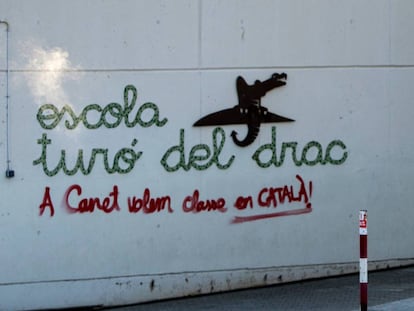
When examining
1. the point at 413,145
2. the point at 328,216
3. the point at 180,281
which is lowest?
the point at 180,281

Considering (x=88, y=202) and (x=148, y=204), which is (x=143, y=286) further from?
(x=88, y=202)

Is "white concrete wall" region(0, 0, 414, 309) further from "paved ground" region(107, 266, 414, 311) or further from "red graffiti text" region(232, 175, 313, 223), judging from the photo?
"paved ground" region(107, 266, 414, 311)

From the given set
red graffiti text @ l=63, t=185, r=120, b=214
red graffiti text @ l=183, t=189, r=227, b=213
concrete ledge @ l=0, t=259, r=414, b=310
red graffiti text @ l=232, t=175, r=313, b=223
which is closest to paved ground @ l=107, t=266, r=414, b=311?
concrete ledge @ l=0, t=259, r=414, b=310

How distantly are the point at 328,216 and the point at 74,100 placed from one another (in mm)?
3317

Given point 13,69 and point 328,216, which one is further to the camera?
point 328,216

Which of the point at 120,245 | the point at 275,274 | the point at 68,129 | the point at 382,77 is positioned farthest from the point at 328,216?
the point at 68,129

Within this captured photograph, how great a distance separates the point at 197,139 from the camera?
10.8 m

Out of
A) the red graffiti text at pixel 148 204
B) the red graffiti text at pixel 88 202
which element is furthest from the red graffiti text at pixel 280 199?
the red graffiti text at pixel 88 202

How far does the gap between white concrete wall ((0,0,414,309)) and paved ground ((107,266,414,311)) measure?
0.19 m

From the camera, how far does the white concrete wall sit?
10438 mm

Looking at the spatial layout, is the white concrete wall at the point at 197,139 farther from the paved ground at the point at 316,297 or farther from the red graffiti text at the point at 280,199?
the paved ground at the point at 316,297

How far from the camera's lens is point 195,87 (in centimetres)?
1083

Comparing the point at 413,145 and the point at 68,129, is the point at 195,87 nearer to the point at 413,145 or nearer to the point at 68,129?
the point at 68,129

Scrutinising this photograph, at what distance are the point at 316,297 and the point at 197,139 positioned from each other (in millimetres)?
2250
